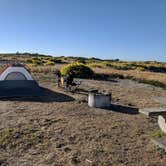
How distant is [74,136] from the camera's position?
608 cm

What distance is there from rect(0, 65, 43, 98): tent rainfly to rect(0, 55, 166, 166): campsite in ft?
4.46

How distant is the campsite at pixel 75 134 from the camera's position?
497 centimetres

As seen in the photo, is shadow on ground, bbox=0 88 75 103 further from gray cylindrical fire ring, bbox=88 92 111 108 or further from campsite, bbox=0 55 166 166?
gray cylindrical fire ring, bbox=88 92 111 108

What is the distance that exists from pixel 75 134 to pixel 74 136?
0.14 meters

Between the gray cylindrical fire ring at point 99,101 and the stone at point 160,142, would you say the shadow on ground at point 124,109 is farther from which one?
the stone at point 160,142

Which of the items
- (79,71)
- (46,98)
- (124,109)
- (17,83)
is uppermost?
(79,71)

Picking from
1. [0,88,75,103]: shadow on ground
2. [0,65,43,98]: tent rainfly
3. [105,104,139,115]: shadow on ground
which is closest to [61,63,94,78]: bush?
[0,65,43,98]: tent rainfly

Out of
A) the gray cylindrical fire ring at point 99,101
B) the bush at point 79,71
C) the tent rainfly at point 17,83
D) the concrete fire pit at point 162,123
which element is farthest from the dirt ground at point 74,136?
the bush at point 79,71

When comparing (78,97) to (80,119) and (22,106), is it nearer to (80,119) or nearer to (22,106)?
(22,106)

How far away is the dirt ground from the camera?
4934 millimetres

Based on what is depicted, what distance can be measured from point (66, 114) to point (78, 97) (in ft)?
9.34

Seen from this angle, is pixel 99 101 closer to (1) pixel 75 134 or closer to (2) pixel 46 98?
(2) pixel 46 98

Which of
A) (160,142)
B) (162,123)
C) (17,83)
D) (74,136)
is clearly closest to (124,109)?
(162,123)

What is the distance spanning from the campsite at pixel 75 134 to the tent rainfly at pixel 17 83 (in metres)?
1.36
